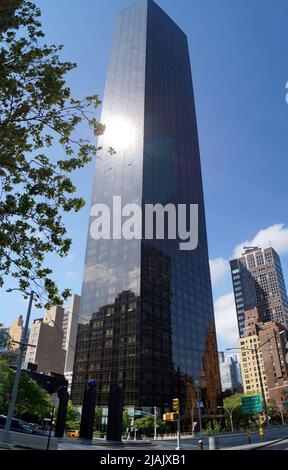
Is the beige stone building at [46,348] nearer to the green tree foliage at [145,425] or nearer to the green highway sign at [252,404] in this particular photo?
the green tree foliage at [145,425]

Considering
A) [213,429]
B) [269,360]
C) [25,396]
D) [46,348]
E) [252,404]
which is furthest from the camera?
[269,360]

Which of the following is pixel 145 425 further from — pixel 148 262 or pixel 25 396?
pixel 148 262

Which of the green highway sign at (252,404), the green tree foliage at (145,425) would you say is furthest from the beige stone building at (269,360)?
the green highway sign at (252,404)

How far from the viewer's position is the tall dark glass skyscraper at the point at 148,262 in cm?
9156

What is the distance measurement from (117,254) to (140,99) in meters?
60.6

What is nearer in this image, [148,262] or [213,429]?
[213,429]

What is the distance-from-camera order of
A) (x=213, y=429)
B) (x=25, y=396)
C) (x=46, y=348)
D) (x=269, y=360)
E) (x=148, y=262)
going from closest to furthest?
(x=25, y=396) → (x=213, y=429) → (x=148, y=262) → (x=46, y=348) → (x=269, y=360)

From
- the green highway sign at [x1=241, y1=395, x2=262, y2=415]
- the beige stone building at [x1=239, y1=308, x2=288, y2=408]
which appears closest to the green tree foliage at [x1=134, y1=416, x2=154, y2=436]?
the green highway sign at [x1=241, y1=395, x2=262, y2=415]

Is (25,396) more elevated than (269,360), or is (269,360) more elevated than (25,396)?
(269,360)

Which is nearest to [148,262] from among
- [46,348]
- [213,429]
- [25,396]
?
[213,429]

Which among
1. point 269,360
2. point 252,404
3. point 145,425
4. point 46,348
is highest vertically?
point 46,348

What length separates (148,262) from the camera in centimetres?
10056

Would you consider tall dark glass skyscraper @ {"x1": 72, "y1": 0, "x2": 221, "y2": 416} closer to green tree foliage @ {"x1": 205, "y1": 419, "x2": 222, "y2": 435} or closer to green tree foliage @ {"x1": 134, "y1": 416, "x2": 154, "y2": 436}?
green tree foliage @ {"x1": 134, "y1": 416, "x2": 154, "y2": 436}
